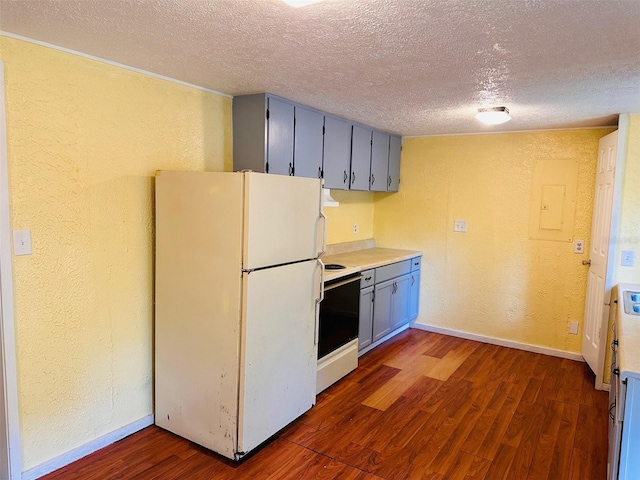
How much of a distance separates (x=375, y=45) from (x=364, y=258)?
8.17ft

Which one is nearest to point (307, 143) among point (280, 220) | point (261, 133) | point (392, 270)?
point (261, 133)

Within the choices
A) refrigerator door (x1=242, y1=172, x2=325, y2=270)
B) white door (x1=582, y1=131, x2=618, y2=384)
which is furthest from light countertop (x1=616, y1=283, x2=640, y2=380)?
refrigerator door (x1=242, y1=172, x2=325, y2=270)

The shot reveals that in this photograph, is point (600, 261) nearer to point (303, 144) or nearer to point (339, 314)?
point (339, 314)

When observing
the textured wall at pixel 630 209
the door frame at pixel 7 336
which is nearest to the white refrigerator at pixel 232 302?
the door frame at pixel 7 336

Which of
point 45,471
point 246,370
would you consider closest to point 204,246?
point 246,370

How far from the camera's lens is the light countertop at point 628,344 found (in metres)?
1.64

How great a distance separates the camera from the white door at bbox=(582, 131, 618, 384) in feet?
11.3

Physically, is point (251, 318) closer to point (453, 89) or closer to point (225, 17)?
point (225, 17)

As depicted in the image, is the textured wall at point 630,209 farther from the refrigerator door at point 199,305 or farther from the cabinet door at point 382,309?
the refrigerator door at point 199,305

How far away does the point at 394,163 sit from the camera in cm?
483

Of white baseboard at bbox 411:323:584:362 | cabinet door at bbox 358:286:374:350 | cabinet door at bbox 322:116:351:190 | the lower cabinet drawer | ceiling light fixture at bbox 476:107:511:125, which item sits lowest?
white baseboard at bbox 411:323:584:362

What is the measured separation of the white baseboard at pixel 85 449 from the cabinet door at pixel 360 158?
2.63 meters

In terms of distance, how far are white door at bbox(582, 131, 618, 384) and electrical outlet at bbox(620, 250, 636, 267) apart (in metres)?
0.12

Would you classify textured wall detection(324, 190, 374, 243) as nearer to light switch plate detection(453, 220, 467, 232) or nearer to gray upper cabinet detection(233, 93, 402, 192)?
gray upper cabinet detection(233, 93, 402, 192)
